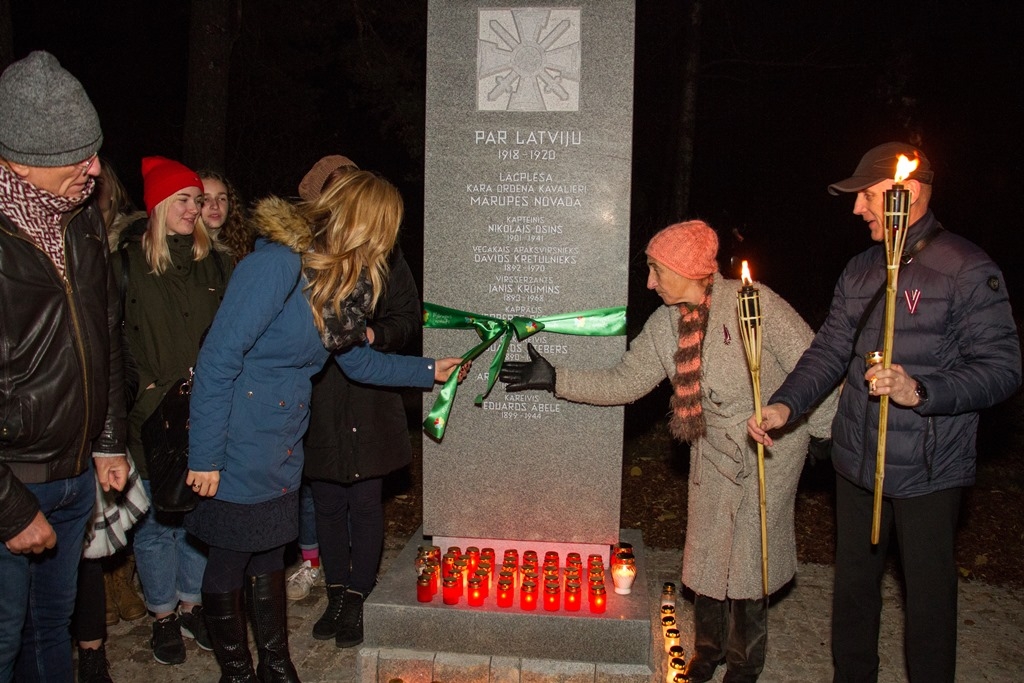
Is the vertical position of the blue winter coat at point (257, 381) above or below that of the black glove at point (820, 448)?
above

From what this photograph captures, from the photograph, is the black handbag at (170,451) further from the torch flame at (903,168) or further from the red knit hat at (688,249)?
the torch flame at (903,168)

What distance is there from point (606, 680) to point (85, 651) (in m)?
2.26

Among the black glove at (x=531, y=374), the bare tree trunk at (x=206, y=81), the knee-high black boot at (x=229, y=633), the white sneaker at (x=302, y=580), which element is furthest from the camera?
the bare tree trunk at (x=206, y=81)

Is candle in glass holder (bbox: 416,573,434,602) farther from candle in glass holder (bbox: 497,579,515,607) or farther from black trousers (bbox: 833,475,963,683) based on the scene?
black trousers (bbox: 833,475,963,683)

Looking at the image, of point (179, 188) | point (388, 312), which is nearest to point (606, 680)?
point (388, 312)

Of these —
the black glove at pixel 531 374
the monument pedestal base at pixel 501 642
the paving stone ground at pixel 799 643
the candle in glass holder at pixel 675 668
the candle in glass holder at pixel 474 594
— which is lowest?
the paving stone ground at pixel 799 643

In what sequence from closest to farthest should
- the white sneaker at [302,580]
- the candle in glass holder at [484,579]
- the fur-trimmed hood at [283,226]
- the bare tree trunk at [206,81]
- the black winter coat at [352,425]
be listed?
the fur-trimmed hood at [283,226], the candle in glass holder at [484,579], the black winter coat at [352,425], the white sneaker at [302,580], the bare tree trunk at [206,81]

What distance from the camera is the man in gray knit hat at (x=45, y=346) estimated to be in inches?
102

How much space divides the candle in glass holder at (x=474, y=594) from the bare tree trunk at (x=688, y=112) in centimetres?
1044

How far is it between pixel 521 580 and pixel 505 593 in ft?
0.42

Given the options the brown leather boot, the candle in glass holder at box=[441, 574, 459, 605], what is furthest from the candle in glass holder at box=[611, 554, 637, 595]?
the brown leather boot

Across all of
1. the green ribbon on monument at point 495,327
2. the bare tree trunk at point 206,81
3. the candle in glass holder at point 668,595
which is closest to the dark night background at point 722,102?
the bare tree trunk at point 206,81

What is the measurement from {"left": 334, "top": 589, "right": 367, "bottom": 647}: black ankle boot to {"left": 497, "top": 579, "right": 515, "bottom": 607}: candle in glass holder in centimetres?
81

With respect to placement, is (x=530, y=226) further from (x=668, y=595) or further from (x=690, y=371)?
(x=668, y=595)
